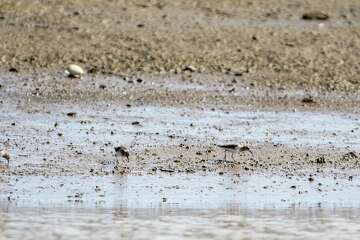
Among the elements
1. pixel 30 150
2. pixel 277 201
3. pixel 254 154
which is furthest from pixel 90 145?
pixel 277 201

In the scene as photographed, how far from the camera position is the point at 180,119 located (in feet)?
47.5

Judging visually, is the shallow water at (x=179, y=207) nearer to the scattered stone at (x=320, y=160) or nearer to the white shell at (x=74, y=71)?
the scattered stone at (x=320, y=160)

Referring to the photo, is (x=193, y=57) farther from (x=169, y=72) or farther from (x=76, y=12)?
(x=76, y=12)

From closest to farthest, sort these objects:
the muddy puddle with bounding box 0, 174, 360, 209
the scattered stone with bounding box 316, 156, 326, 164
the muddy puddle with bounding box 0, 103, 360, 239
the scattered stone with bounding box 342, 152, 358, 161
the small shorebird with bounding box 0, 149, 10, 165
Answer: the muddy puddle with bounding box 0, 103, 360, 239 < the muddy puddle with bounding box 0, 174, 360, 209 < the small shorebird with bounding box 0, 149, 10, 165 < the scattered stone with bounding box 316, 156, 326, 164 < the scattered stone with bounding box 342, 152, 358, 161

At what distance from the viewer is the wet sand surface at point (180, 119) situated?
9.89 metres

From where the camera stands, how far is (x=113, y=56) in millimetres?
17234

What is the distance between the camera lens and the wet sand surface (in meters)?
9.89

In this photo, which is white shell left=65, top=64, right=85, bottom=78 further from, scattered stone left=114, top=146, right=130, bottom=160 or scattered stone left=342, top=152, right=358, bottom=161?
scattered stone left=342, top=152, right=358, bottom=161

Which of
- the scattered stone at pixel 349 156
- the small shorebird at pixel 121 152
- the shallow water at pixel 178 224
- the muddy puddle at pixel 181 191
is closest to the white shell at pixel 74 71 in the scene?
the small shorebird at pixel 121 152

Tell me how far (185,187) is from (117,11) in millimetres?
8789

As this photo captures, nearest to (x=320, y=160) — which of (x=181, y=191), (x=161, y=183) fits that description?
(x=161, y=183)

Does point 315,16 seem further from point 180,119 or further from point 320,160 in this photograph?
point 320,160

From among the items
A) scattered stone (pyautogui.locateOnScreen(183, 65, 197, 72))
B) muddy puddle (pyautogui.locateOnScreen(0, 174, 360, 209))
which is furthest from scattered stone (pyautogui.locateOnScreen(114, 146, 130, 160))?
scattered stone (pyautogui.locateOnScreen(183, 65, 197, 72))

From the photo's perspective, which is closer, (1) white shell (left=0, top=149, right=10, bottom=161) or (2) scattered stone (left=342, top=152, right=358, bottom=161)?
(1) white shell (left=0, top=149, right=10, bottom=161)
